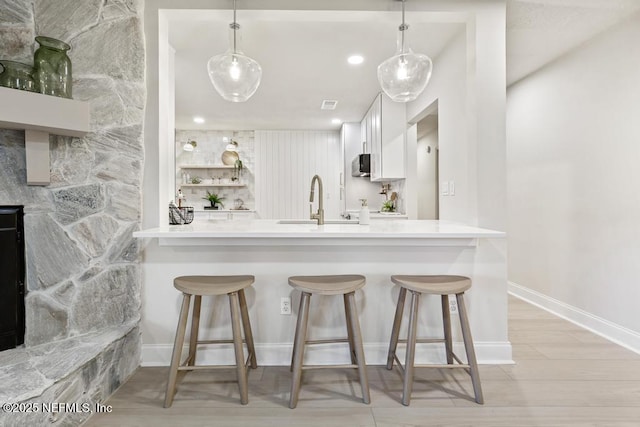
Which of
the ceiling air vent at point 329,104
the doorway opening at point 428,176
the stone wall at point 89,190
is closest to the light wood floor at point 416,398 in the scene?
the stone wall at point 89,190

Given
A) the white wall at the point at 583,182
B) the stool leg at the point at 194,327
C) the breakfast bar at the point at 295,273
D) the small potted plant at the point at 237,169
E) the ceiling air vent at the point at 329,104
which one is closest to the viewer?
the stool leg at the point at 194,327

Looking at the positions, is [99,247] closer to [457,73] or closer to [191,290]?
[191,290]

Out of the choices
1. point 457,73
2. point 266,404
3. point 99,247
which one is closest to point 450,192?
point 457,73

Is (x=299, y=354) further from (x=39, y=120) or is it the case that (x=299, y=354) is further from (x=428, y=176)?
(x=428, y=176)

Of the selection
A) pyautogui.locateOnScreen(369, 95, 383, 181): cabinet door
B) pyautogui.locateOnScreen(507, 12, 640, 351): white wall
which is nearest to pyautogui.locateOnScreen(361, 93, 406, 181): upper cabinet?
pyautogui.locateOnScreen(369, 95, 383, 181): cabinet door

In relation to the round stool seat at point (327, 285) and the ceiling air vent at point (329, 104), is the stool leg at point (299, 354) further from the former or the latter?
the ceiling air vent at point (329, 104)

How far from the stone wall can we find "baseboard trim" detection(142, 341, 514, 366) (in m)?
0.15

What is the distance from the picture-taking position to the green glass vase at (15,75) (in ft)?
5.88

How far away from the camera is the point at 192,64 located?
328 cm

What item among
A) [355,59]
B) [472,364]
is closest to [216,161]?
[355,59]

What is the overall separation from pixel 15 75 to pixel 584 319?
14.6 feet

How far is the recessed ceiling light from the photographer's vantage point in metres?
3.14

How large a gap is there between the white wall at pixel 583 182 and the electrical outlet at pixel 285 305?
2.59 meters

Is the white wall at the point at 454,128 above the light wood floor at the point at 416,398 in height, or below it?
above
